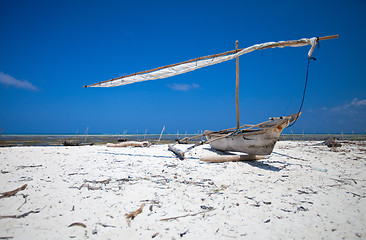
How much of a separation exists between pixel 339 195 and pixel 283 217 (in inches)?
70.5

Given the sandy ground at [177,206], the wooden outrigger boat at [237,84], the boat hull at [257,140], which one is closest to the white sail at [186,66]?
the wooden outrigger boat at [237,84]

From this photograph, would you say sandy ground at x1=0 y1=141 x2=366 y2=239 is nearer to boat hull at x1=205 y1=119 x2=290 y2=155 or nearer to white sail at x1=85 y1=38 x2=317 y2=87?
boat hull at x1=205 y1=119 x2=290 y2=155

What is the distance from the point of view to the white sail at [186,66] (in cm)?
518

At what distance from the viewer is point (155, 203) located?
2781 mm

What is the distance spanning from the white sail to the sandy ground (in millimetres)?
3903

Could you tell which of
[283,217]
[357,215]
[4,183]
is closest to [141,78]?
[4,183]

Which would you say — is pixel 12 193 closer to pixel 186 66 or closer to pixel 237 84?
pixel 186 66

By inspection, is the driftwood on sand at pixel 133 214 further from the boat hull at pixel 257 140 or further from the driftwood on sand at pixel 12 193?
the boat hull at pixel 257 140

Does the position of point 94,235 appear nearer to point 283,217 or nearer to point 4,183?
point 283,217

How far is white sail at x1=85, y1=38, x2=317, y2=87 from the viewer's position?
5.18 meters

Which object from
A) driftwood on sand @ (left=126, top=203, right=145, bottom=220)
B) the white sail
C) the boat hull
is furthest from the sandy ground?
the white sail

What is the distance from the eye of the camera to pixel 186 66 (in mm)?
6559

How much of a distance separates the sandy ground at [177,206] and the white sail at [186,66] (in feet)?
12.8

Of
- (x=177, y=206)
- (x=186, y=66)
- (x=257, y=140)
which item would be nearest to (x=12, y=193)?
(x=177, y=206)
